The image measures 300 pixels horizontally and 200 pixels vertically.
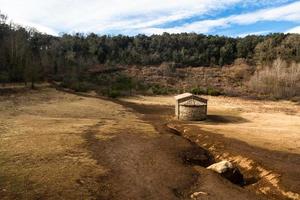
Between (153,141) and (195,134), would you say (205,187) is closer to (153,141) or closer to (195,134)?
(153,141)

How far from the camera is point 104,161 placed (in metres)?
18.3

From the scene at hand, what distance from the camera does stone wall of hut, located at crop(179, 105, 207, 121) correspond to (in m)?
34.4

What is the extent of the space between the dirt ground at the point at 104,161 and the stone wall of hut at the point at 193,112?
3.12m

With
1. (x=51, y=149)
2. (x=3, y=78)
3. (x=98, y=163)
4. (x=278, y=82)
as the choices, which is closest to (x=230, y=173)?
(x=98, y=163)

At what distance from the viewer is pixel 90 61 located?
94.0 meters

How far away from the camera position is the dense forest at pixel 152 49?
3440 inches

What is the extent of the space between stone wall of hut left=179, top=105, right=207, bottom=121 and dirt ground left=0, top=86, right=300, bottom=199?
3119 millimetres

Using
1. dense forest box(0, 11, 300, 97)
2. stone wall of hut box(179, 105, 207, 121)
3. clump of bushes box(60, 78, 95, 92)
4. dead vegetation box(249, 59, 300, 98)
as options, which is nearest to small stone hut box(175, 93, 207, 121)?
stone wall of hut box(179, 105, 207, 121)

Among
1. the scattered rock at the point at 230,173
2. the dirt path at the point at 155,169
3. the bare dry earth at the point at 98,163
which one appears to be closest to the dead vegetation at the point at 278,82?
the bare dry earth at the point at 98,163

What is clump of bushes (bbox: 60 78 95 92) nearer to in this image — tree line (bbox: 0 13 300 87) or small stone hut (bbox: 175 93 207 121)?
tree line (bbox: 0 13 300 87)

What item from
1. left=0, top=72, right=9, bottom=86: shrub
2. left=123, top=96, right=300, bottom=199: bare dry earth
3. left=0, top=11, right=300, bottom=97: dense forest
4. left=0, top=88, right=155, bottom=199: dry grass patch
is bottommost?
left=123, top=96, right=300, bottom=199: bare dry earth

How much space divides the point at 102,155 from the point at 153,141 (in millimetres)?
4738

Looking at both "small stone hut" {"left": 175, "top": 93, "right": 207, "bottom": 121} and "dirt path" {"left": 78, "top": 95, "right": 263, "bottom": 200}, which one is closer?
"dirt path" {"left": 78, "top": 95, "right": 263, "bottom": 200}

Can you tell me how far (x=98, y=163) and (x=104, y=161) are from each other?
0.54m
